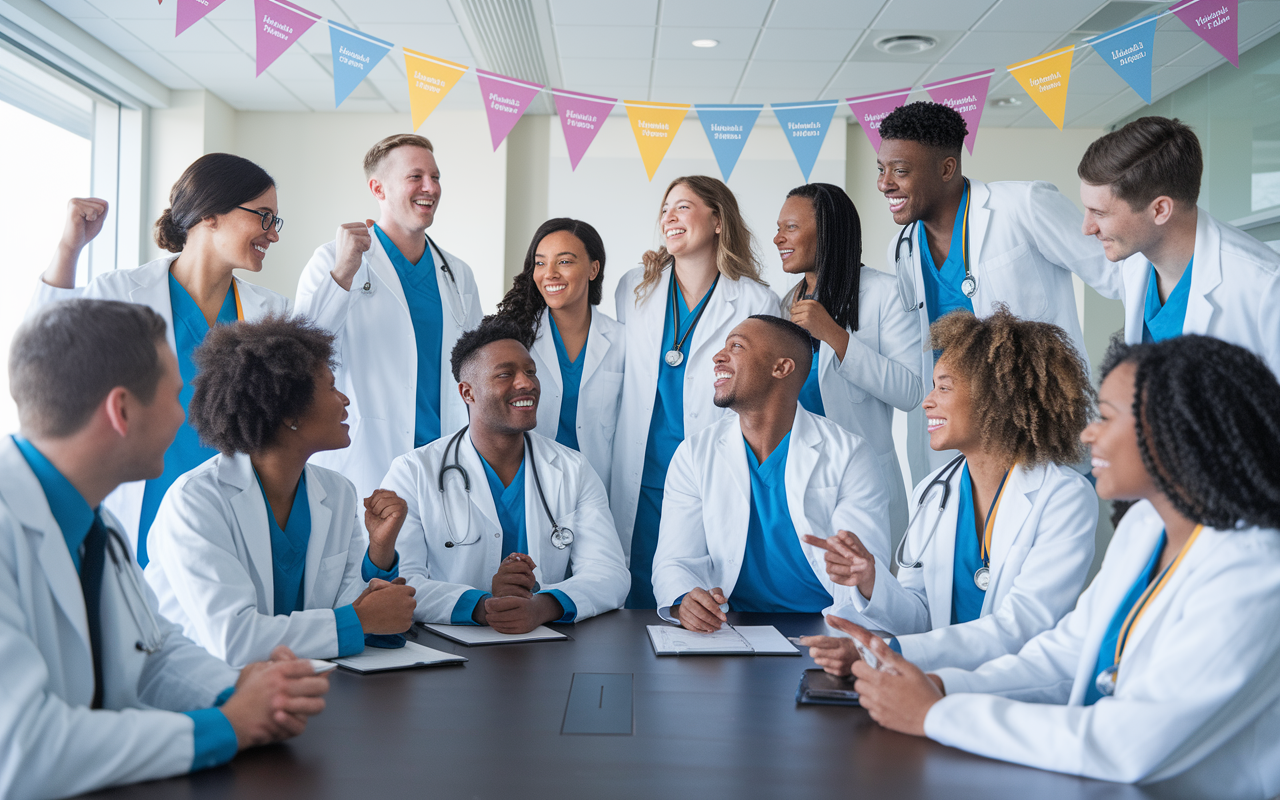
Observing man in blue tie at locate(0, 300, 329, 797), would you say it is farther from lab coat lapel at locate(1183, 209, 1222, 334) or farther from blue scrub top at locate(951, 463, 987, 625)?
lab coat lapel at locate(1183, 209, 1222, 334)

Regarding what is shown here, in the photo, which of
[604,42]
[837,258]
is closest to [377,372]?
[837,258]

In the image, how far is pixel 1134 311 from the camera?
2.37 m

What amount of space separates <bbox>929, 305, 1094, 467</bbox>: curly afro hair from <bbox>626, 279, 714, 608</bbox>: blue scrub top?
1.17 metres

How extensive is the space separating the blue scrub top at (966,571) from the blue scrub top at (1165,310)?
0.67 meters

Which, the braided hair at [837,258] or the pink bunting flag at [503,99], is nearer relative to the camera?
the braided hair at [837,258]

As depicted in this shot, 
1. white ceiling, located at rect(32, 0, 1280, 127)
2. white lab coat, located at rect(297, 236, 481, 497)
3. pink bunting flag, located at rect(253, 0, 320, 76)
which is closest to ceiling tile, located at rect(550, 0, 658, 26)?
white ceiling, located at rect(32, 0, 1280, 127)

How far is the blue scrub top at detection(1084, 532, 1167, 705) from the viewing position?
134 cm

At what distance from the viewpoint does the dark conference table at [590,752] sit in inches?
41.9

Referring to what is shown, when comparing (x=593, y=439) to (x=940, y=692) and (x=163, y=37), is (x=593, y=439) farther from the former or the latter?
(x=163, y=37)

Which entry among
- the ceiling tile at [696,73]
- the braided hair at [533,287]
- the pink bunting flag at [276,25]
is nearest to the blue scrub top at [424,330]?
the braided hair at [533,287]

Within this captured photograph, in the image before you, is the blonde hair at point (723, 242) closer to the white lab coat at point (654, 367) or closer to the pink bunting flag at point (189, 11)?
the white lab coat at point (654, 367)

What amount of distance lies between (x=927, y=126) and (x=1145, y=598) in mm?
1908

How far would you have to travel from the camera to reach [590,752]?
3.83ft

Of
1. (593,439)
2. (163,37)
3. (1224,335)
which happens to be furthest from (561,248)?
(163,37)
